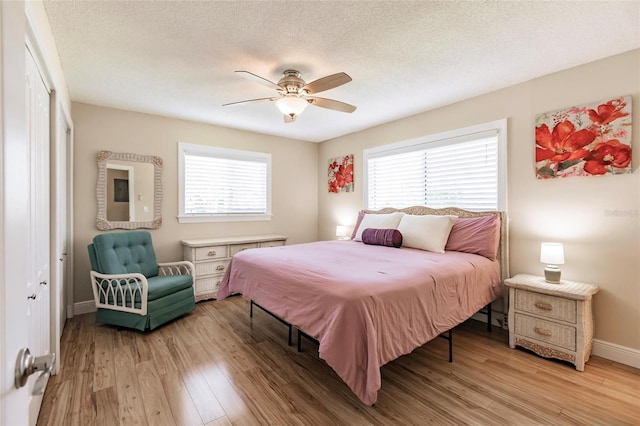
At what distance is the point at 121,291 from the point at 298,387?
2.07 meters

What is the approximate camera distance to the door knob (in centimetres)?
62

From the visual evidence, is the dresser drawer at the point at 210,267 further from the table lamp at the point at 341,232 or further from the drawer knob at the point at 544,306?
the drawer knob at the point at 544,306

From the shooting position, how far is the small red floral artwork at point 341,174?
4902 millimetres

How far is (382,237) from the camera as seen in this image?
11.5 ft

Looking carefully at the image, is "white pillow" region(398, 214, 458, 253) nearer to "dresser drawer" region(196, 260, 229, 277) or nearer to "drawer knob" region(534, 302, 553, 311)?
"drawer knob" region(534, 302, 553, 311)

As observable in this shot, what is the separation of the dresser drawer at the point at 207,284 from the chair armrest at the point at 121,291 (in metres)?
0.92

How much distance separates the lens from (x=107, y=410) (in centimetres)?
183

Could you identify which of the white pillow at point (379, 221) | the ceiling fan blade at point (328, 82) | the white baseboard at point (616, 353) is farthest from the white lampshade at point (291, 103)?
the white baseboard at point (616, 353)

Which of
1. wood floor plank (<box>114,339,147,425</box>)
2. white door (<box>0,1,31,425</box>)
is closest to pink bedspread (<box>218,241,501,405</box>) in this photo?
wood floor plank (<box>114,339,147,425</box>)

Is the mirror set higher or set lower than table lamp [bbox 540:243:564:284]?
higher

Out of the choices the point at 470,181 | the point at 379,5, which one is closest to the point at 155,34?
the point at 379,5

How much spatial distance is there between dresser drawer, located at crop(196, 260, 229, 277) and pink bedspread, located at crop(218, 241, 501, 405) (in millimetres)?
932

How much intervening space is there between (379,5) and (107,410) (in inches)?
121

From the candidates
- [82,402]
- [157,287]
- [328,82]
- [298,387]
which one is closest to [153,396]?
[82,402]
